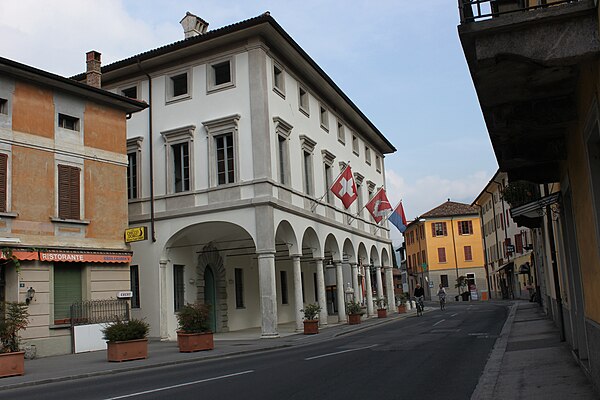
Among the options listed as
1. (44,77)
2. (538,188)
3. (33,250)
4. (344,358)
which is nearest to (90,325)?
(33,250)

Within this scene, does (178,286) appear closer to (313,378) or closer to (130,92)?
(130,92)

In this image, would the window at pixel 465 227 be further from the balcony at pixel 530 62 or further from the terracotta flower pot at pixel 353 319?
the balcony at pixel 530 62

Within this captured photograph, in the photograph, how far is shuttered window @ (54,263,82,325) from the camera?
2011 centimetres

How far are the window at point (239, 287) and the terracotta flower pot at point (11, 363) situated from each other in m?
15.8

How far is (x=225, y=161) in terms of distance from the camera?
2483cm

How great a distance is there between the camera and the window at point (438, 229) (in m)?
82.1

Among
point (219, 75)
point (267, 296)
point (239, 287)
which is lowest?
point (267, 296)

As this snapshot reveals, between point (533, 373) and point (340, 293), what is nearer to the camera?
point (533, 373)

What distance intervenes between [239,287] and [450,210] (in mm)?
58095

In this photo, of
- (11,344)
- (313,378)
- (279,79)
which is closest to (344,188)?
(279,79)

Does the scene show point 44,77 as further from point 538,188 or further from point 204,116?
point 538,188

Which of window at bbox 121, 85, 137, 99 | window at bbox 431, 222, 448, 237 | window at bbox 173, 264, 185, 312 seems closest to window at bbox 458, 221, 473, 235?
window at bbox 431, 222, 448, 237

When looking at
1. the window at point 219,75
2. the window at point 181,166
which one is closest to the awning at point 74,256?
the window at point 181,166

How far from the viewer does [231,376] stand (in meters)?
11.9
